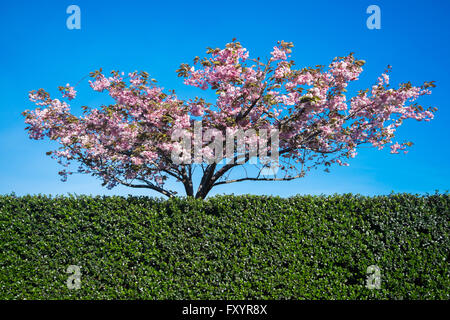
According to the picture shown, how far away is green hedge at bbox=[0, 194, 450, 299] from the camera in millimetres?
7000

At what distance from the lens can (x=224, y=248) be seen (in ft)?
23.1

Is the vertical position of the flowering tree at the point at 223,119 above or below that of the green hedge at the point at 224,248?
above

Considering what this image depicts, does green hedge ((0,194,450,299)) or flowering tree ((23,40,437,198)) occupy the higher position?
flowering tree ((23,40,437,198))

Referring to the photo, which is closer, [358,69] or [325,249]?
[325,249]

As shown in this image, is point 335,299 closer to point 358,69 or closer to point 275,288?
point 275,288

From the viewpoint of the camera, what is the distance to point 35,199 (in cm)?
758

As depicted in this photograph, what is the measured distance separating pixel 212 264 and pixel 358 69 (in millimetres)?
6364

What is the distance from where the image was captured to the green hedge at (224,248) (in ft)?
23.0

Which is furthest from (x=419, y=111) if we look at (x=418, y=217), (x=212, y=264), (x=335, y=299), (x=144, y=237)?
(x=144, y=237)

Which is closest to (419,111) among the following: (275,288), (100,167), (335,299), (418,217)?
(418,217)
